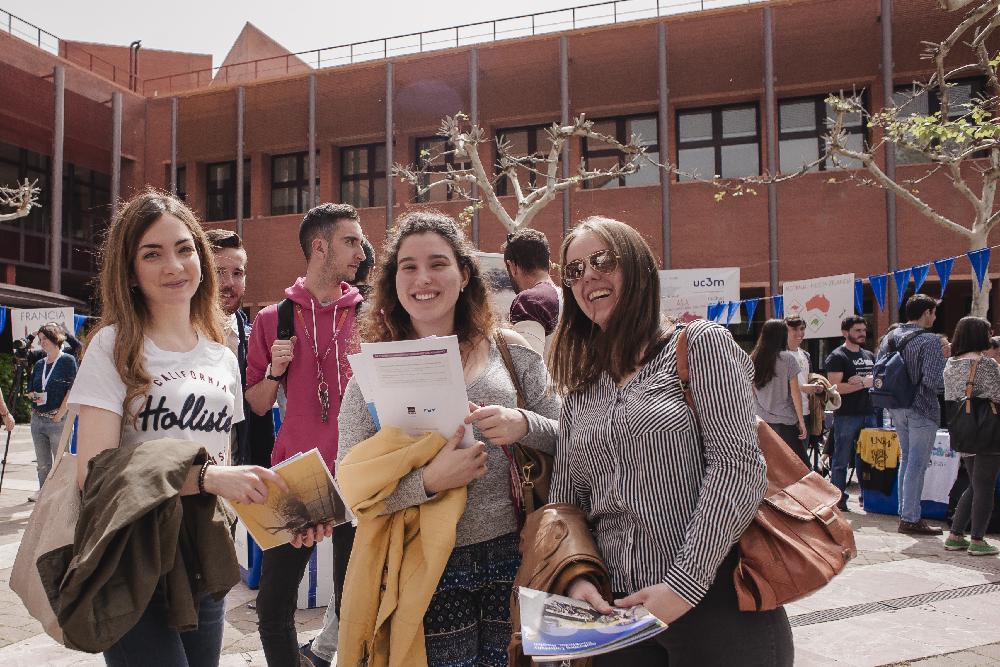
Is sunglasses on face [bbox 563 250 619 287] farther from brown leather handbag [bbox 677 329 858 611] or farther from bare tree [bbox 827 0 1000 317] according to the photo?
bare tree [bbox 827 0 1000 317]

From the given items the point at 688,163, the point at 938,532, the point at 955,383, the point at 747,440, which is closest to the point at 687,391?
the point at 747,440

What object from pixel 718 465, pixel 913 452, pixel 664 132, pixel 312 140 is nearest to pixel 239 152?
pixel 312 140

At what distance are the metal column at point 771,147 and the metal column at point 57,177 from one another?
1898 cm

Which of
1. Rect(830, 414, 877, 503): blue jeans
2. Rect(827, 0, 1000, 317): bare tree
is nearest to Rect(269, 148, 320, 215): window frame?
Rect(827, 0, 1000, 317): bare tree

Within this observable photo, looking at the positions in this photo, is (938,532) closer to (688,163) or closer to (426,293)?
(426,293)

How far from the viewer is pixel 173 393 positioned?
2.23 meters

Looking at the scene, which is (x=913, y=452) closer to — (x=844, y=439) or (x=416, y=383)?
(x=844, y=439)

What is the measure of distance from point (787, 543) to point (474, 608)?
91 centimetres

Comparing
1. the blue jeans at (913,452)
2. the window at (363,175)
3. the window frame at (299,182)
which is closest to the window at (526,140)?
the window at (363,175)

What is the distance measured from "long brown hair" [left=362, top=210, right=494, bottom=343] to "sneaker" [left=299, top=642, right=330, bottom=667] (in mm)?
1486

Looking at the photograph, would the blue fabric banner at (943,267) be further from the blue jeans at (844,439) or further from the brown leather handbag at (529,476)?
the brown leather handbag at (529,476)

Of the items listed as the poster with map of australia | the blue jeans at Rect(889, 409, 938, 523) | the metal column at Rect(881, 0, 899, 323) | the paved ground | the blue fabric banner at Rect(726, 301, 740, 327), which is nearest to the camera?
the paved ground

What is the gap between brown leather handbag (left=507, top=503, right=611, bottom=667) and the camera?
6.04 feet

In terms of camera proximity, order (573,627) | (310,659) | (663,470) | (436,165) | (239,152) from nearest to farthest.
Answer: (573,627) → (663,470) → (310,659) → (436,165) → (239,152)
